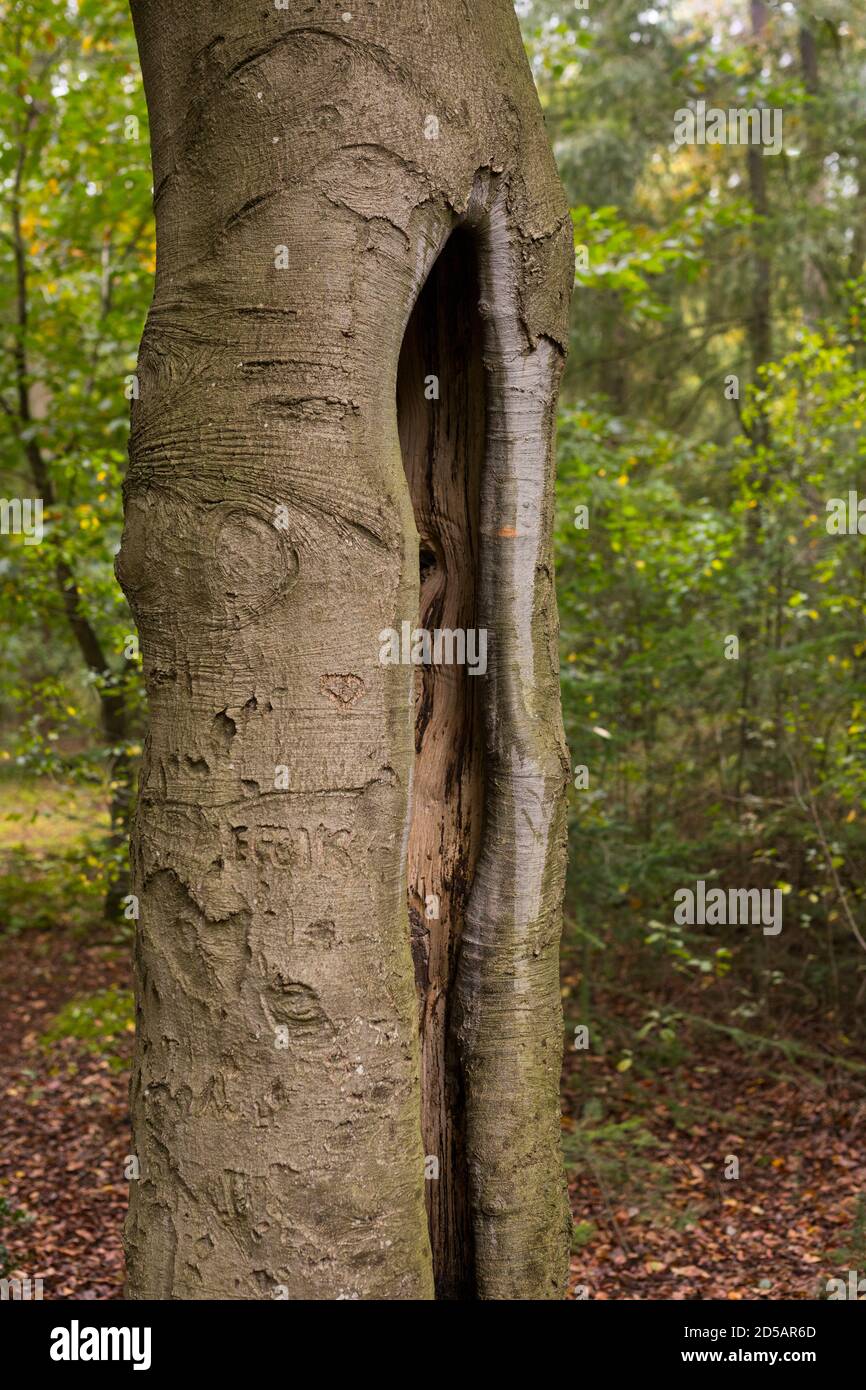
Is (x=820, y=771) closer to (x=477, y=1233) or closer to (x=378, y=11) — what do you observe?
(x=477, y=1233)

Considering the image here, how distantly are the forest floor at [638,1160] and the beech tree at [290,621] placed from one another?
245 cm

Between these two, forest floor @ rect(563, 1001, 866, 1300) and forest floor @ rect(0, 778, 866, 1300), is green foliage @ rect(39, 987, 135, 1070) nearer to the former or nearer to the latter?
forest floor @ rect(0, 778, 866, 1300)

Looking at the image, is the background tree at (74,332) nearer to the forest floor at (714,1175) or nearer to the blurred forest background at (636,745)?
the blurred forest background at (636,745)

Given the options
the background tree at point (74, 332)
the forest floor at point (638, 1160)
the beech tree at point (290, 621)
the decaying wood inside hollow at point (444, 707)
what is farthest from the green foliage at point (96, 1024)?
the beech tree at point (290, 621)

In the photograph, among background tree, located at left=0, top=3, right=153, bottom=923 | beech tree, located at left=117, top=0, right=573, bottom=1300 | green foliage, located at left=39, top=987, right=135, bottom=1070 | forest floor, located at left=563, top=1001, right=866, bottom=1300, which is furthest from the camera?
green foliage, located at left=39, top=987, right=135, bottom=1070

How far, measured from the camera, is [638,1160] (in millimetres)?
5797

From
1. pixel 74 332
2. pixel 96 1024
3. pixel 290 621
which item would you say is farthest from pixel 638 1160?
pixel 74 332

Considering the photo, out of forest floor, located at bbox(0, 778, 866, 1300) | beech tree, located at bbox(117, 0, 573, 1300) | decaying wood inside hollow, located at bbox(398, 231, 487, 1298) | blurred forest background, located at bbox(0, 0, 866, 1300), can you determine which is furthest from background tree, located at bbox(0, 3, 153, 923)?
beech tree, located at bbox(117, 0, 573, 1300)

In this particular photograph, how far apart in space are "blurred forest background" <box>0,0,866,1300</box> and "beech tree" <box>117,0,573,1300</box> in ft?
9.17

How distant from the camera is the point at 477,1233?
2.71 m

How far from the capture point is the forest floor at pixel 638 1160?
4.87m

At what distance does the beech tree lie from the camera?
2211 millimetres

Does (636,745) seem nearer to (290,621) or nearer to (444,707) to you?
(444,707)

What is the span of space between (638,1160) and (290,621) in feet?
15.0
